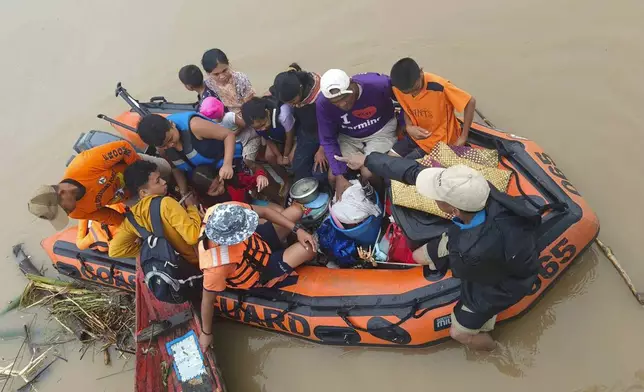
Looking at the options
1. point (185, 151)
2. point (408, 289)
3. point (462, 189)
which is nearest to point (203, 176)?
point (185, 151)

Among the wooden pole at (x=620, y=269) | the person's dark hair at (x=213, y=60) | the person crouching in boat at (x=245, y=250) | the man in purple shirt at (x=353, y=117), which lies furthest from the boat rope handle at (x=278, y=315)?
the wooden pole at (x=620, y=269)

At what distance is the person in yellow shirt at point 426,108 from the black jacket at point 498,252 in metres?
1.02

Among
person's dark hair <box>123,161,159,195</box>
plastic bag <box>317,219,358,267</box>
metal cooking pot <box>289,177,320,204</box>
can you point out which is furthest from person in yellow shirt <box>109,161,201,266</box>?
plastic bag <box>317,219,358,267</box>

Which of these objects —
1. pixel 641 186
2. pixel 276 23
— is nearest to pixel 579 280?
pixel 641 186

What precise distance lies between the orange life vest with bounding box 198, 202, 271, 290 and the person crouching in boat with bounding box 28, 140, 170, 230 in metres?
0.89

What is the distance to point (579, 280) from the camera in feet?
10.8

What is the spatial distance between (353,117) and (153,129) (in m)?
1.38

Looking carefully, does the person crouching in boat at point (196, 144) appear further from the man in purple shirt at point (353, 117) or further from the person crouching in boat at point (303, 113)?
the man in purple shirt at point (353, 117)

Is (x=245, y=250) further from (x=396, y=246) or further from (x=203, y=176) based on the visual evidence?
(x=396, y=246)

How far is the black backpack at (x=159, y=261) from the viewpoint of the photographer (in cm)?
313

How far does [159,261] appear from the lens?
3162 millimetres

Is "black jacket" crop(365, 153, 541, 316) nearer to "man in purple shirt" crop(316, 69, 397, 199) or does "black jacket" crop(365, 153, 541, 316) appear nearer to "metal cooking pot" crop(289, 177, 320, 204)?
"man in purple shirt" crop(316, 69, 397, 199)

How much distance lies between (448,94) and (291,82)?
104 centimetres

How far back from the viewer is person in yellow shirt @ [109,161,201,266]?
123 inches
